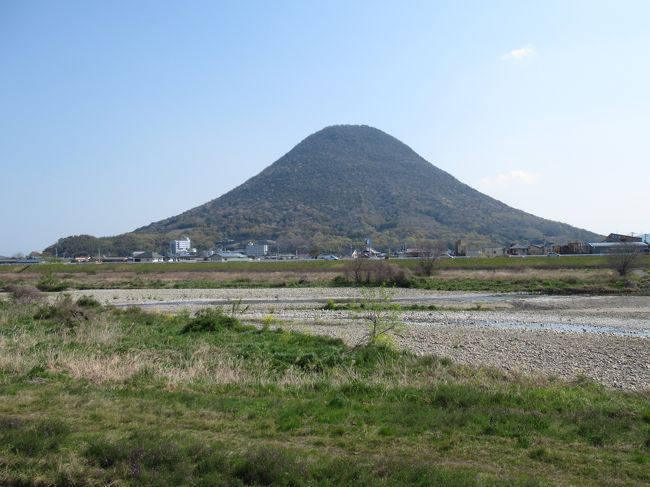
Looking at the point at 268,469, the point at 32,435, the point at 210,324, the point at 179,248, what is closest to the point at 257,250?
the point at 179,248

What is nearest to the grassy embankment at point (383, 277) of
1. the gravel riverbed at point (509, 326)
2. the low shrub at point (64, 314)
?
the gravel riverbed at point (509, 326)

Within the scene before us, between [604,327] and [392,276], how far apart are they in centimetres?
3569

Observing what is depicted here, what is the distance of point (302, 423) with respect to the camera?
383 inches

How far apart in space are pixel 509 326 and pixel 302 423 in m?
24.9

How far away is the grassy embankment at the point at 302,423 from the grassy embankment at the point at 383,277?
48967mm

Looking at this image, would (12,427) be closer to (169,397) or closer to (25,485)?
(25,485)

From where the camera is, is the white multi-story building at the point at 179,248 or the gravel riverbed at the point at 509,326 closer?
the gravel riverbed at the point at 509,326

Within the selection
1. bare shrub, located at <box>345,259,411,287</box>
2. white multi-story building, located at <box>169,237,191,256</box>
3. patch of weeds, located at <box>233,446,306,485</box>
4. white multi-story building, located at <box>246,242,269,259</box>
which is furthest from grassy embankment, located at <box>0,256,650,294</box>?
white multi-story building, located at <box>169,237,191,256</box>

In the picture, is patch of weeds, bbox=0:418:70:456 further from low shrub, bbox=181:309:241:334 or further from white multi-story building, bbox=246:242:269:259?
white multi-story building, bbox=246:242:269:259

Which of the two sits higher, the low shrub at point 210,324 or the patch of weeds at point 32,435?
the patch of weeds at point 32,435

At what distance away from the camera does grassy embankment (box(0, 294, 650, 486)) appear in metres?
7.59

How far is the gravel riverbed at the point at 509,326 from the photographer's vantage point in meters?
19.7

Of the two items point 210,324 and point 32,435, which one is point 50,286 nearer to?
point 210,324

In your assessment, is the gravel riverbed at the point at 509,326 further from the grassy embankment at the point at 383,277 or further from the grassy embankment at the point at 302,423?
the grassy embankment at the point at 383,277
